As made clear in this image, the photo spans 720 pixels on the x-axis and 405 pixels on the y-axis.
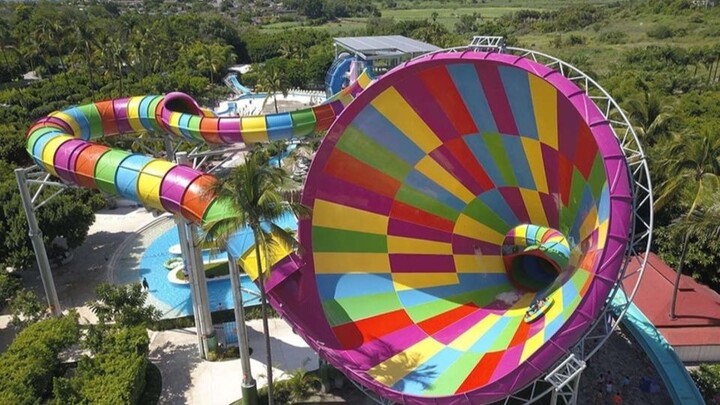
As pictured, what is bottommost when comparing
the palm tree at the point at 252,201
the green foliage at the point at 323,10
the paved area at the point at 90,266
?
the paved area at the point at 90,266

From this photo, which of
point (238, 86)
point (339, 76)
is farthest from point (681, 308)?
point (238, 86)

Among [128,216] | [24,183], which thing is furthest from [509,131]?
[128,216]

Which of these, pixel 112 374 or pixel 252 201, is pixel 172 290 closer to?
pixel 112 374

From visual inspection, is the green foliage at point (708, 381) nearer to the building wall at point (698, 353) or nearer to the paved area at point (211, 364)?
the building wall at point (698, 353)

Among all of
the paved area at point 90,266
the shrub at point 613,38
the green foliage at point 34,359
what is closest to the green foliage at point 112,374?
the green foliage at point 34,359

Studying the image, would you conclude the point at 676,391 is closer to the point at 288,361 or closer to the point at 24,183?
the point at 288,361

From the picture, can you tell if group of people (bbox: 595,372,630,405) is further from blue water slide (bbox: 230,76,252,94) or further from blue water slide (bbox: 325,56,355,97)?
blue water slide (bbox: 230,76,252,94)

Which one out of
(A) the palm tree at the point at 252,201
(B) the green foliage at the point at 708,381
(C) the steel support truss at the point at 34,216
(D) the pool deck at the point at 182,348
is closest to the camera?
(A) the palm tree at the point at 252,201
